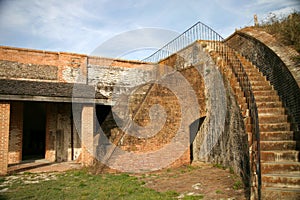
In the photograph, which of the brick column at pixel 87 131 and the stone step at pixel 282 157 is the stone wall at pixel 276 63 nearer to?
the stone step at pixel 282 157

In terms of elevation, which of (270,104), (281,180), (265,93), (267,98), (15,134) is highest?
(265,93)

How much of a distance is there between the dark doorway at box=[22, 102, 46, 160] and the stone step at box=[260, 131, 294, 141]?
14073 millimetres

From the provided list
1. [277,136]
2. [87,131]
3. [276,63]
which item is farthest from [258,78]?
[87,131]

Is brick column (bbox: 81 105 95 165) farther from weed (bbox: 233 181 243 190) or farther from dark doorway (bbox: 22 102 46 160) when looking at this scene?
dark doorway (bbox: 22 102 46 160)

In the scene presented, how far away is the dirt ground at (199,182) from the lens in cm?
543

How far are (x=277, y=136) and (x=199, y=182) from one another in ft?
8.13

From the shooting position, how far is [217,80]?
8617 mm

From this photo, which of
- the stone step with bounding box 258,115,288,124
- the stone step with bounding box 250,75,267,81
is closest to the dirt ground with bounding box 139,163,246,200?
the stone step with bounding box 258,115,288,124

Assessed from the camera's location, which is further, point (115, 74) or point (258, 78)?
point (115, 74)

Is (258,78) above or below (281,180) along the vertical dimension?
above

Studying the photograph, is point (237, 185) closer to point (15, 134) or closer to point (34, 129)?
point (15, 134)

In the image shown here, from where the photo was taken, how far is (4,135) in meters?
8.96

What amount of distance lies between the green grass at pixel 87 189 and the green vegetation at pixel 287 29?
503 centimetres

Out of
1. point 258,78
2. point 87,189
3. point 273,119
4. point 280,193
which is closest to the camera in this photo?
point 280,193
